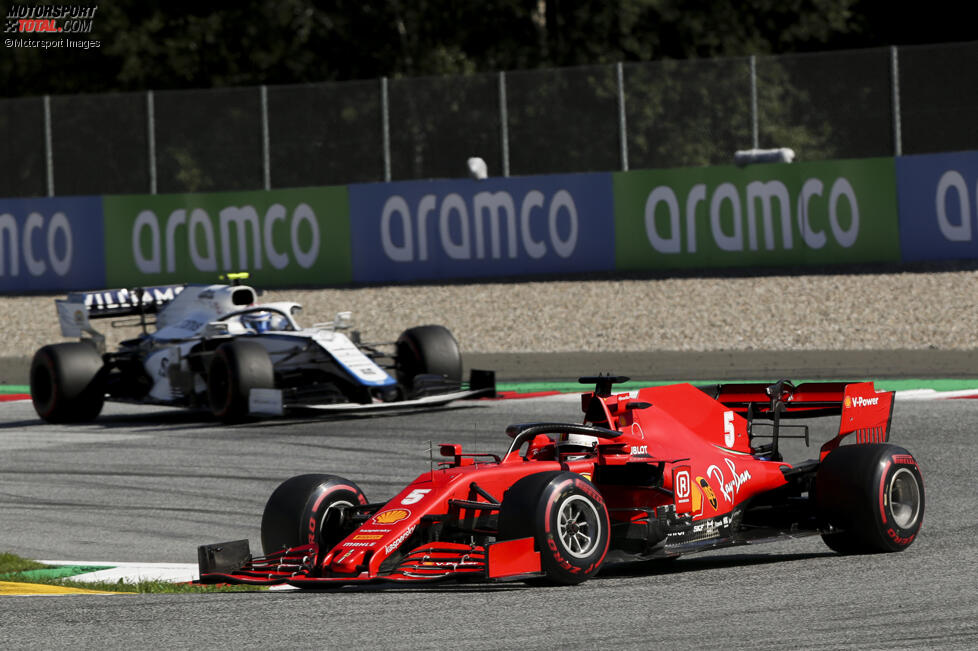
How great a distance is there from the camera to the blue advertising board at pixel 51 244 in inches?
1051

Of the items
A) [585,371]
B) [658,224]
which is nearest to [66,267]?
[658,224]

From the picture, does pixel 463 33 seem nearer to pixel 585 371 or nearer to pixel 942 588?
pixel 585 371

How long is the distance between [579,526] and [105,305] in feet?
33.3

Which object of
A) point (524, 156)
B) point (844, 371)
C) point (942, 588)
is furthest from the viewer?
point (524, 156)

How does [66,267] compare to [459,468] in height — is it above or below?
above

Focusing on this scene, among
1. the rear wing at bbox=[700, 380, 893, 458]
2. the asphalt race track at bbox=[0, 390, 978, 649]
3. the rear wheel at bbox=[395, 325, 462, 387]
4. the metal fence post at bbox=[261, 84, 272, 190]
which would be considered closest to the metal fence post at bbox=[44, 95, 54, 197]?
the metal fence post at bbox=[261, 84, 272, 190]

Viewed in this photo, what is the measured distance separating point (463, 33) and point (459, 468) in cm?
2854

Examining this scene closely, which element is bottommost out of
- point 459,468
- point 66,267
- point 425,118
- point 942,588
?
point 942,588

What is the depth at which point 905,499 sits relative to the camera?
8539 mm

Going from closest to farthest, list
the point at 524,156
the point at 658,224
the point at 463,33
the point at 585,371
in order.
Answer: the point at 585,371 < the point at 658,224 < the point at 524,156 < the point at 463,33

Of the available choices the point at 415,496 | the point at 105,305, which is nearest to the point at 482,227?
the point at 105,305

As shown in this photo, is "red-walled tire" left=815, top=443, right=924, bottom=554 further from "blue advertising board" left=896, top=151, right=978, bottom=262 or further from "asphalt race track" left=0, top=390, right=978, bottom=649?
"blue advertising board" left=896, top=151, right=978, bottom=262

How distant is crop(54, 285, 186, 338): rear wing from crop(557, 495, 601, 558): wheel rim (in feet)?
32.3

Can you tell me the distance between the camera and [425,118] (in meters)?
25.9
